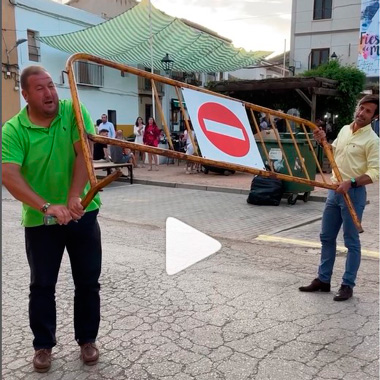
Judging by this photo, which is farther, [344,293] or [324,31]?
[324,31]

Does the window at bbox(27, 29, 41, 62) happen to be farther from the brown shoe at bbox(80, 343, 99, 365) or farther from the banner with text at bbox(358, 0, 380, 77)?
the banner with text at bbox(358, 0, 380, 77)

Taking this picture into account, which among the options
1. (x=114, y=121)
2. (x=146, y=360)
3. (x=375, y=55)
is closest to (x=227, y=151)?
(x=146, y=360)

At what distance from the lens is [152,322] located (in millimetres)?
3363

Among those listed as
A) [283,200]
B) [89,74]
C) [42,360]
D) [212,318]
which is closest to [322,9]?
[89,74]

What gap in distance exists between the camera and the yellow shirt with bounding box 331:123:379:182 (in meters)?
3.63

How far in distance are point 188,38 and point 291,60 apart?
15.0m

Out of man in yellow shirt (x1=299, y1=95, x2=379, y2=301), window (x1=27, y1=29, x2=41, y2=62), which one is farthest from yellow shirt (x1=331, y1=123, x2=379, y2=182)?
window (x1=27, y1=29, x2=41, y2=62)

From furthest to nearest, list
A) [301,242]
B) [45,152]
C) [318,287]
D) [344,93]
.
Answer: [344,93] → [301,242] → [318,287] → [45,152]

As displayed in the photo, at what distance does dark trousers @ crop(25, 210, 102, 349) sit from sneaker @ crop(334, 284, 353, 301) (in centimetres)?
213

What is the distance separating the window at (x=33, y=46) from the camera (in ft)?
62.0

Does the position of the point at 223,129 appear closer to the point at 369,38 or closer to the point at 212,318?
the point at 212,318

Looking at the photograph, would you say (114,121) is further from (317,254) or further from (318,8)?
(317,254)

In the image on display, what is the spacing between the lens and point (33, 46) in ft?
62.6

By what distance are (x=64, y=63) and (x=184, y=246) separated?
1738cm
